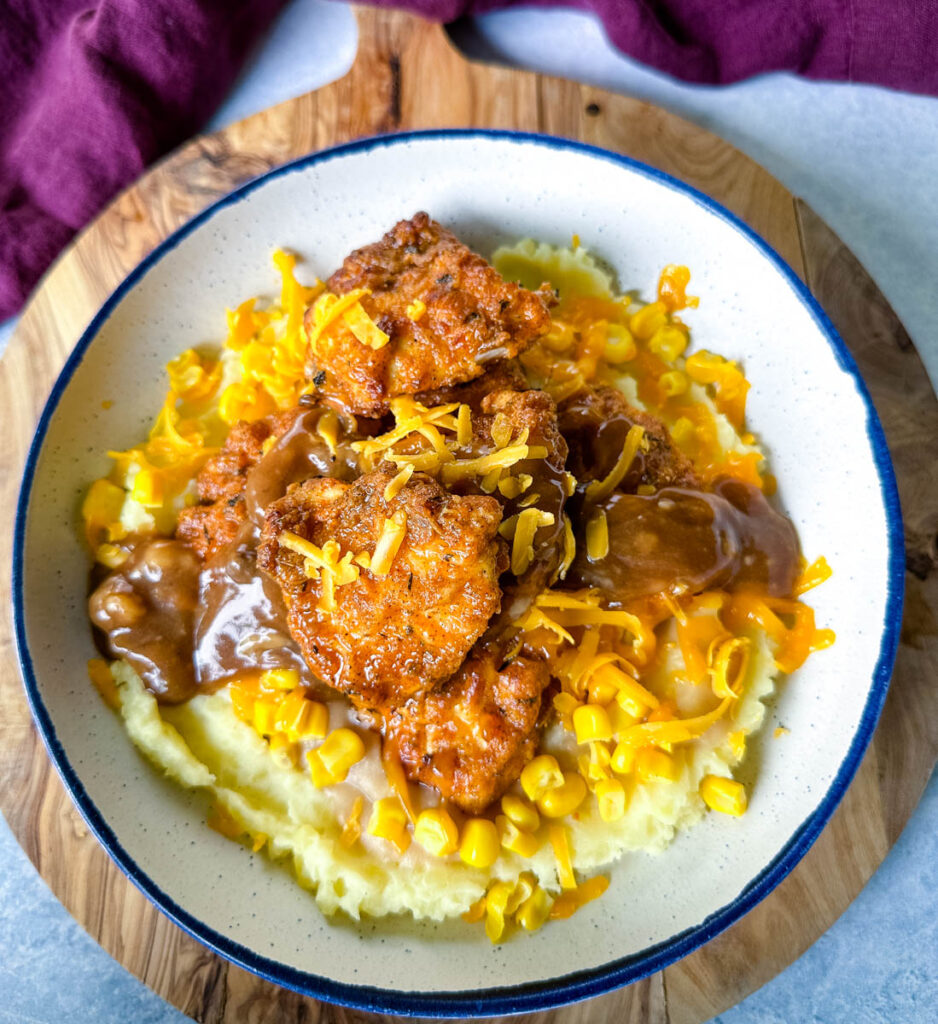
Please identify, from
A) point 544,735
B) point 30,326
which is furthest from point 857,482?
point 30,326

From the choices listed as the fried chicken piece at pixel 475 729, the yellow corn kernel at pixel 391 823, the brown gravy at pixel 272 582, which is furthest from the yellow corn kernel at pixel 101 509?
the yellow corn kernel at pixel 391 823

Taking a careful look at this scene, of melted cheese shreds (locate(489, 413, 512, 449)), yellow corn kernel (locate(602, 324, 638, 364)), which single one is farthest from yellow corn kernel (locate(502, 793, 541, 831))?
yellow corn kernel (locate(602, 324, 638, 364))

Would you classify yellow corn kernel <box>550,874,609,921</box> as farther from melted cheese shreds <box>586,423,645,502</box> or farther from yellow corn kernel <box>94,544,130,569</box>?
yellow corn kernel <box>94,544,130,569</box>

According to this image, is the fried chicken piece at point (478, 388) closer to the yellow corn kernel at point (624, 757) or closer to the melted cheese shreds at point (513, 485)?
the melted cheese shreds at point (513, 485)

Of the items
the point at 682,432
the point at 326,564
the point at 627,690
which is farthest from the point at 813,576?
the point at 326,564

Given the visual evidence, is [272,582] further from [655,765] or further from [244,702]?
[655,765]

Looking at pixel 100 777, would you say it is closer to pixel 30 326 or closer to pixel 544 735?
pixel 544 735
